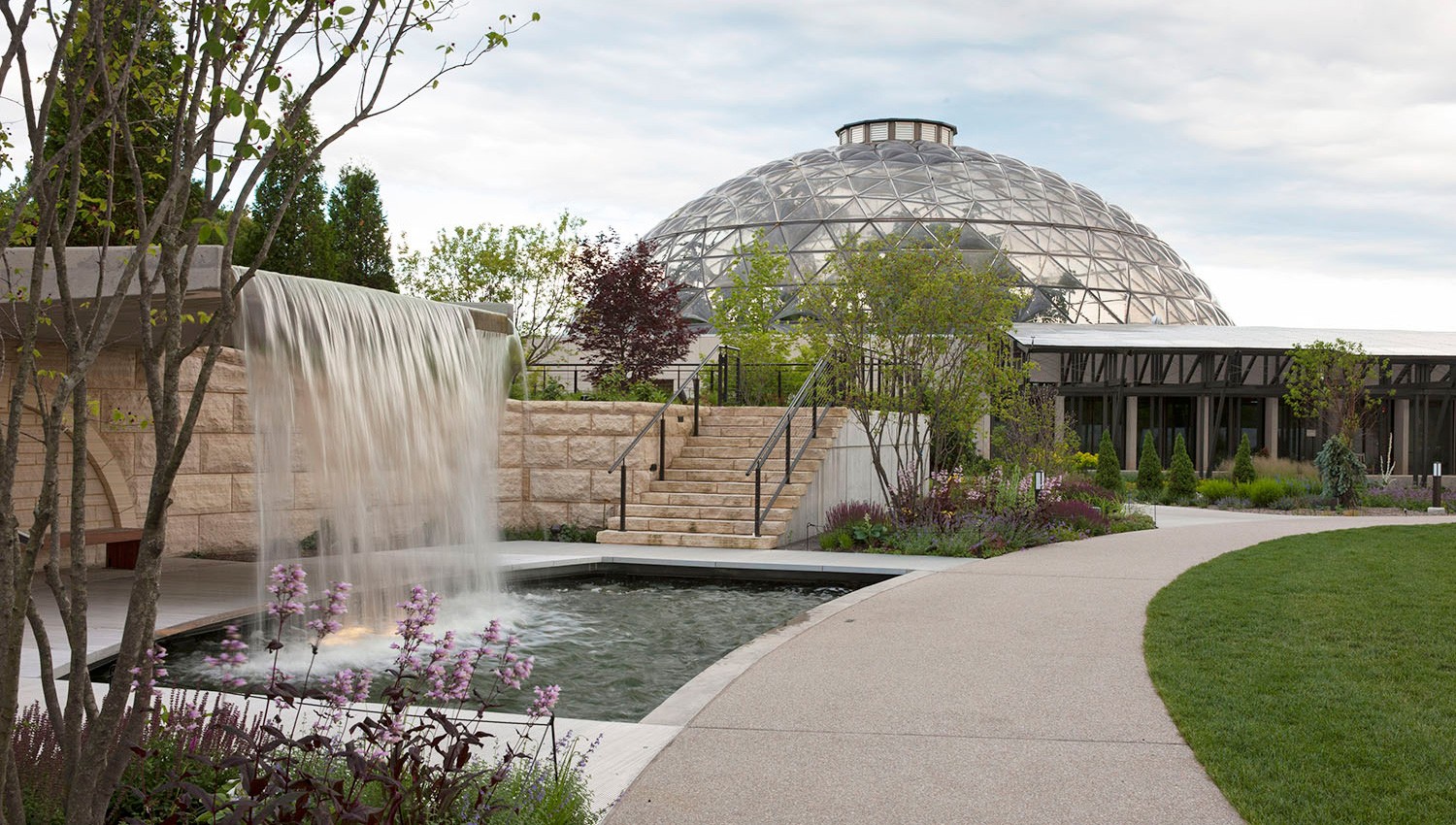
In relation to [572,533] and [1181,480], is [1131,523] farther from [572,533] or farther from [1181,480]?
[572,533]

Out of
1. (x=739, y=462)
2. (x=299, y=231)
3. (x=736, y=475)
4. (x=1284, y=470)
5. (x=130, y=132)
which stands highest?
(x=299, y=231)

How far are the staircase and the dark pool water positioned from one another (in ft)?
7.53

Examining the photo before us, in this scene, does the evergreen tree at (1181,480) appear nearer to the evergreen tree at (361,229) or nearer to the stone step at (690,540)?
the stone step at (690,540)

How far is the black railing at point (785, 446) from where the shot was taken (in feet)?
47.0

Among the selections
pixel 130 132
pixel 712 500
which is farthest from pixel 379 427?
pixel 712 500

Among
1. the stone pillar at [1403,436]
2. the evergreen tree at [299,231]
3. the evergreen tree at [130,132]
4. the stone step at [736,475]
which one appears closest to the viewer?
the evergreen tree at [130,132]

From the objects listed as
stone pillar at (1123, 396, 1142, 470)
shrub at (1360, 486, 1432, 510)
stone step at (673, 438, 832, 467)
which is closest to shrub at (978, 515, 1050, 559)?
stone step at (673, 438, 832, 467)

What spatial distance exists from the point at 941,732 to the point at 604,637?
366 centimetres

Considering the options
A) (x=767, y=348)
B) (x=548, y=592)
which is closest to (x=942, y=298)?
(x=548, y=592)

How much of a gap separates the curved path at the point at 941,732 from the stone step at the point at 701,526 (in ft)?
16.8

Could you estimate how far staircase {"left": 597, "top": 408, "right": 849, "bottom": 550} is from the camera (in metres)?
14.3

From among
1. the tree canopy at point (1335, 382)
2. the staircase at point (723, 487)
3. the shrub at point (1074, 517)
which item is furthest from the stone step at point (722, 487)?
the tree canopy at point (1335, 382)

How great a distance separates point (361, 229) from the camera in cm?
2472

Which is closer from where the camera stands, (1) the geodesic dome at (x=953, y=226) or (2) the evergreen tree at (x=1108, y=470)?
(2) the evergreen tree at (x=1108, y=470)
